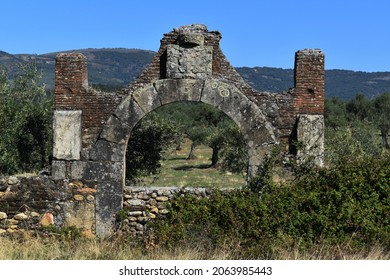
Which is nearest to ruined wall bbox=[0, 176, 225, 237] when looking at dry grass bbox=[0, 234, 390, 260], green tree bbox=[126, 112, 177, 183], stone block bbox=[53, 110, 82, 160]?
stone block bbox=[53, 110, 82, 160]

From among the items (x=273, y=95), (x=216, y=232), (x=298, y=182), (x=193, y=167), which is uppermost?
(x=273, y=95)

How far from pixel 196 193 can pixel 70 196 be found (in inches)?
94.3

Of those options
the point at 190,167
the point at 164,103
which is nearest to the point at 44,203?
the point at 164,103

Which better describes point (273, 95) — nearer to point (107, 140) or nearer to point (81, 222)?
point (107, 140)

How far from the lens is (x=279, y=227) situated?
9.10 metres

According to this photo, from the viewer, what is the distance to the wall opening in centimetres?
1595

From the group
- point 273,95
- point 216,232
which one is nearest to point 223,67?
point 273,95

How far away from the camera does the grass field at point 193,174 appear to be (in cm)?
2630

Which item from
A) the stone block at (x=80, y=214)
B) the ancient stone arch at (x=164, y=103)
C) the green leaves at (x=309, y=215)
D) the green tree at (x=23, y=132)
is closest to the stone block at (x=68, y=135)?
the ancient stone arch at (x=164, y=103)

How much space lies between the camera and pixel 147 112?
10656 mm

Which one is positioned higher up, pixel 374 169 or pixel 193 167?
pixel 374 169

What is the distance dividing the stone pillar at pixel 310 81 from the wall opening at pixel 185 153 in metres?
1.96

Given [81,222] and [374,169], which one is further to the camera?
[81,222]

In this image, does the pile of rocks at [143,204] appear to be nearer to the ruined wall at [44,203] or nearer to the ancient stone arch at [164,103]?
the ancient stone arch at [164,103]
